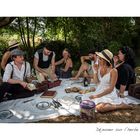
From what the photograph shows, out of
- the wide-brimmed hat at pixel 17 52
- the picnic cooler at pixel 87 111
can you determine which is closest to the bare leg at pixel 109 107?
the picnic cooler at pixel 87 111

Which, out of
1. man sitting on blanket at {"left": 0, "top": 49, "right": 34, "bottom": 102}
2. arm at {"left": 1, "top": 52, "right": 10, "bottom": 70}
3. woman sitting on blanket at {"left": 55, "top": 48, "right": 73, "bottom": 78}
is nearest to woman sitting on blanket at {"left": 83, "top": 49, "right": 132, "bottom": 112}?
woman sitting on blanket at {"left": 55, "top": 48, "right": 73, "bottom": 78}

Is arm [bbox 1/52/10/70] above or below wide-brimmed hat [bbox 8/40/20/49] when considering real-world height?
below

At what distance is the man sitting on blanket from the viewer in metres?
6.04

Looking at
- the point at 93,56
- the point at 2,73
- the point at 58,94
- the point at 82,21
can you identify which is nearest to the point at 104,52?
the point at 93,56

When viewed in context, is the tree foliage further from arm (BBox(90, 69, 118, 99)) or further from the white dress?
the white dress

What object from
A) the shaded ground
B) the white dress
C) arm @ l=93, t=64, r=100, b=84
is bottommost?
the shaded ground

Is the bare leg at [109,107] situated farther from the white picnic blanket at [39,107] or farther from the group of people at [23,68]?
the group of people at [23,68]

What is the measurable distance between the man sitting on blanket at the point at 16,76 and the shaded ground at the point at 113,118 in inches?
25.9

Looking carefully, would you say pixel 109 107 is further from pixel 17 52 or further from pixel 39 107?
pixel 17 52

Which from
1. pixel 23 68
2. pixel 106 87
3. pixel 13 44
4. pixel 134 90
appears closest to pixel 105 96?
pixel 106 87

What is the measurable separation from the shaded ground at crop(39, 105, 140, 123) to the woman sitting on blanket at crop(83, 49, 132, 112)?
8cm
